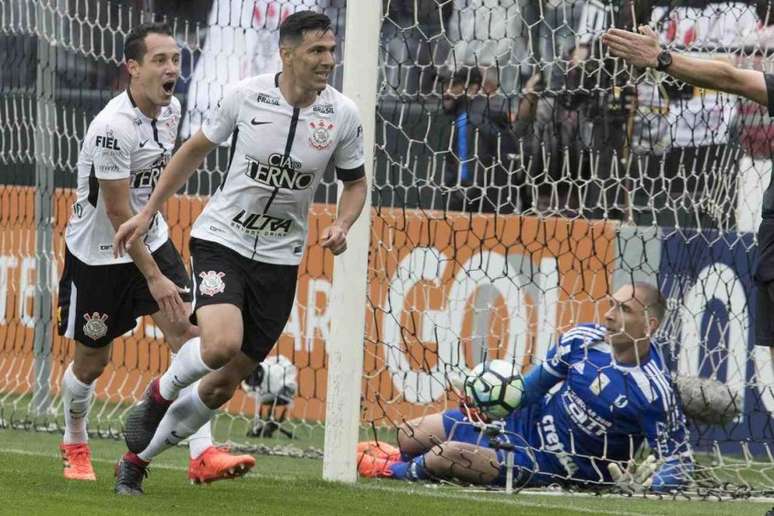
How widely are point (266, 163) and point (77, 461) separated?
188cm

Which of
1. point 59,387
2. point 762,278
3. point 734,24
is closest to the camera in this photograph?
point 762,278

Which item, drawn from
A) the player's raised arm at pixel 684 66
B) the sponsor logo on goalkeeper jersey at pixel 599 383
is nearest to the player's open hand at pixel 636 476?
the sponsor logo on goalkeeper jersey at pixel 599 383

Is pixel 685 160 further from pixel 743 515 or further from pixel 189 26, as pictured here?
pixel 189 26

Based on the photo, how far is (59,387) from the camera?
40.1 ft

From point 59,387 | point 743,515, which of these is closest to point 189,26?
point 59,387

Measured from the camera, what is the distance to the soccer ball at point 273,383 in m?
10.9

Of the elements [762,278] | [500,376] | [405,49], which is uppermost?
[405,49]

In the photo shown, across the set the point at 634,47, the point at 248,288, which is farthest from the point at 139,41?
the point at 634,47

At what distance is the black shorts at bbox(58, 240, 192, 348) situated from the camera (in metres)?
7.95

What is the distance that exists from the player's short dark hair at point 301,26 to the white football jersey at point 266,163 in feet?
0.62

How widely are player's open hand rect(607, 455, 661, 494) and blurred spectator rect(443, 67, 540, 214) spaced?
1994 mm

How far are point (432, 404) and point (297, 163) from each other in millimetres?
3309

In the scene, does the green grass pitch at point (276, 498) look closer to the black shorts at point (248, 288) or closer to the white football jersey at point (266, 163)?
the black shorts at point (248, 288)

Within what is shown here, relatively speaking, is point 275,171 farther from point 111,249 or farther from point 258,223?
point 111,249
